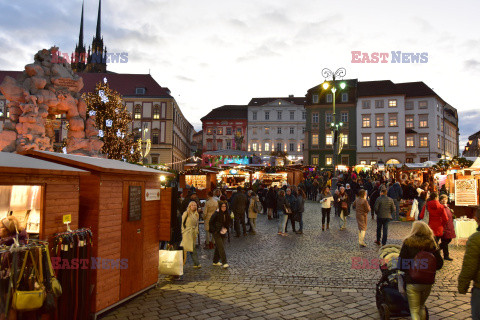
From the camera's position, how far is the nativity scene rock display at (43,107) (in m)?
14.8

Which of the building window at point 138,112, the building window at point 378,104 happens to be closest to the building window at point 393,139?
the building window at point 378,104

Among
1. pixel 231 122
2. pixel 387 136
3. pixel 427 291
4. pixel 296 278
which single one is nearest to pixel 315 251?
pixel 296 278

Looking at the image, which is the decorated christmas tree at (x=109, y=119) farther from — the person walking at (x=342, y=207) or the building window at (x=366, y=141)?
the building window at (x=366, y=141)

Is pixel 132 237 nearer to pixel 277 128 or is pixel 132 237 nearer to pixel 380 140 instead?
pixel 380 140

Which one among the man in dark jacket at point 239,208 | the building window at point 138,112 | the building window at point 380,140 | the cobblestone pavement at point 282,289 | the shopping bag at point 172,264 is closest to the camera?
the cobblestone pavement at point 282,289

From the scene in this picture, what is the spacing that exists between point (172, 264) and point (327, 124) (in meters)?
52.9

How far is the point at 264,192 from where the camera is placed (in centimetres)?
2159

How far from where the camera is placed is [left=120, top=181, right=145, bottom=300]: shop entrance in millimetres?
6164

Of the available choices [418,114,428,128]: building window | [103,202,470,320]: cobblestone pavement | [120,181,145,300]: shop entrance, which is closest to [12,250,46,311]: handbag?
[103,202,470,320]: cobblestone pavement

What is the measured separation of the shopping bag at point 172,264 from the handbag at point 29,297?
3.46 metres

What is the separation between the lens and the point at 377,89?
57.6m

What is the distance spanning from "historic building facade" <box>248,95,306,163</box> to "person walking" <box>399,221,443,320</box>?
2701 inches

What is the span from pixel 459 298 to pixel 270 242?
246 inches

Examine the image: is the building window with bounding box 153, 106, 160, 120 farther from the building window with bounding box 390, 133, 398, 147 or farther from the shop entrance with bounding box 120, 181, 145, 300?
the shop entrance with bounding box 120, 181, 145, 300
